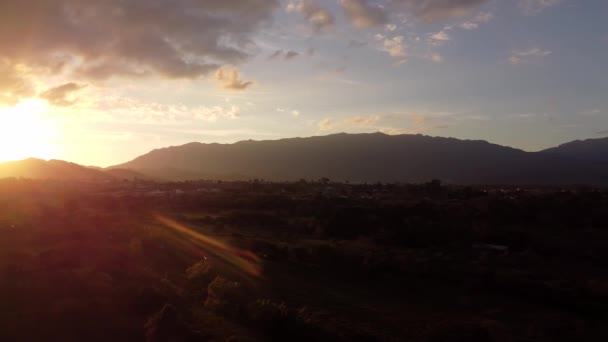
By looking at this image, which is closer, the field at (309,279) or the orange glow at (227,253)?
the field at (309,279)

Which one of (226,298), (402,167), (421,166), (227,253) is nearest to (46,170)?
(402,167)

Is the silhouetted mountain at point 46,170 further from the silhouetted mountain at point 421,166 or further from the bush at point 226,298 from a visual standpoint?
the bush at point 226,298

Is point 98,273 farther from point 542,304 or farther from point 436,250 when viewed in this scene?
point 436,250

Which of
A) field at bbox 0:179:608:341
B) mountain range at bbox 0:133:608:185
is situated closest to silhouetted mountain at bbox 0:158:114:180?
mountain range at bbox 0:133:608:185

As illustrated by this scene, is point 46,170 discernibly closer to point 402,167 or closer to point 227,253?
point 402,167

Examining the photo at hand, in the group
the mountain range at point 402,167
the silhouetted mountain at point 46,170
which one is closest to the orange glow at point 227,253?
the mountain range at point 402,167

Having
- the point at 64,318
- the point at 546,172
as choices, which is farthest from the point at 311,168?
the point at 64,318
